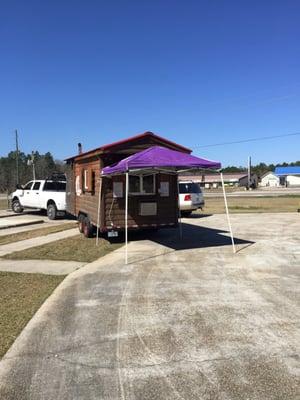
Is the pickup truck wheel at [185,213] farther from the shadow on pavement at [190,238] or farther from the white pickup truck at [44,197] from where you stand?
the white pickup truck at [44,197]

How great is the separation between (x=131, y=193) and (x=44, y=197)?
10.7 m

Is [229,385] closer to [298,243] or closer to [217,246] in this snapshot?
[217,246]

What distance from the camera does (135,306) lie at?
23.9 ft

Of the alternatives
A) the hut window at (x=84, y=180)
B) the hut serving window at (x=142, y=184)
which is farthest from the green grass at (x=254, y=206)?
the hut serving window at (x=142, y=184)

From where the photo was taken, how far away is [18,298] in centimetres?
799

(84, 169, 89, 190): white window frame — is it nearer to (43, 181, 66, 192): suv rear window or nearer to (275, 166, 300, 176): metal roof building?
(43, 181, 66, 192): suv rear window

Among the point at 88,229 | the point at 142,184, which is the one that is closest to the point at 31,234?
the point at 88,229

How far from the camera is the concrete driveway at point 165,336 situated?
180 inches

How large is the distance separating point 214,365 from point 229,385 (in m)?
0.49

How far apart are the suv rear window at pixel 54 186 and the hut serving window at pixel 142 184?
988cm

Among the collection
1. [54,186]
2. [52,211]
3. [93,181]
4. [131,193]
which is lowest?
[52,211]

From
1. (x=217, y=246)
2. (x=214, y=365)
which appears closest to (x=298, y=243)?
(x=217, y=246)

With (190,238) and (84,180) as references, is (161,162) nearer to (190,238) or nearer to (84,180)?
(190,238)

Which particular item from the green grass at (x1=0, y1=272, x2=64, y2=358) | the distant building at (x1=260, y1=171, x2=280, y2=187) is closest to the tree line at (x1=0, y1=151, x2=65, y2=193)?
the distant building at (x1=260, y1=171, x2=280, y2=187)
